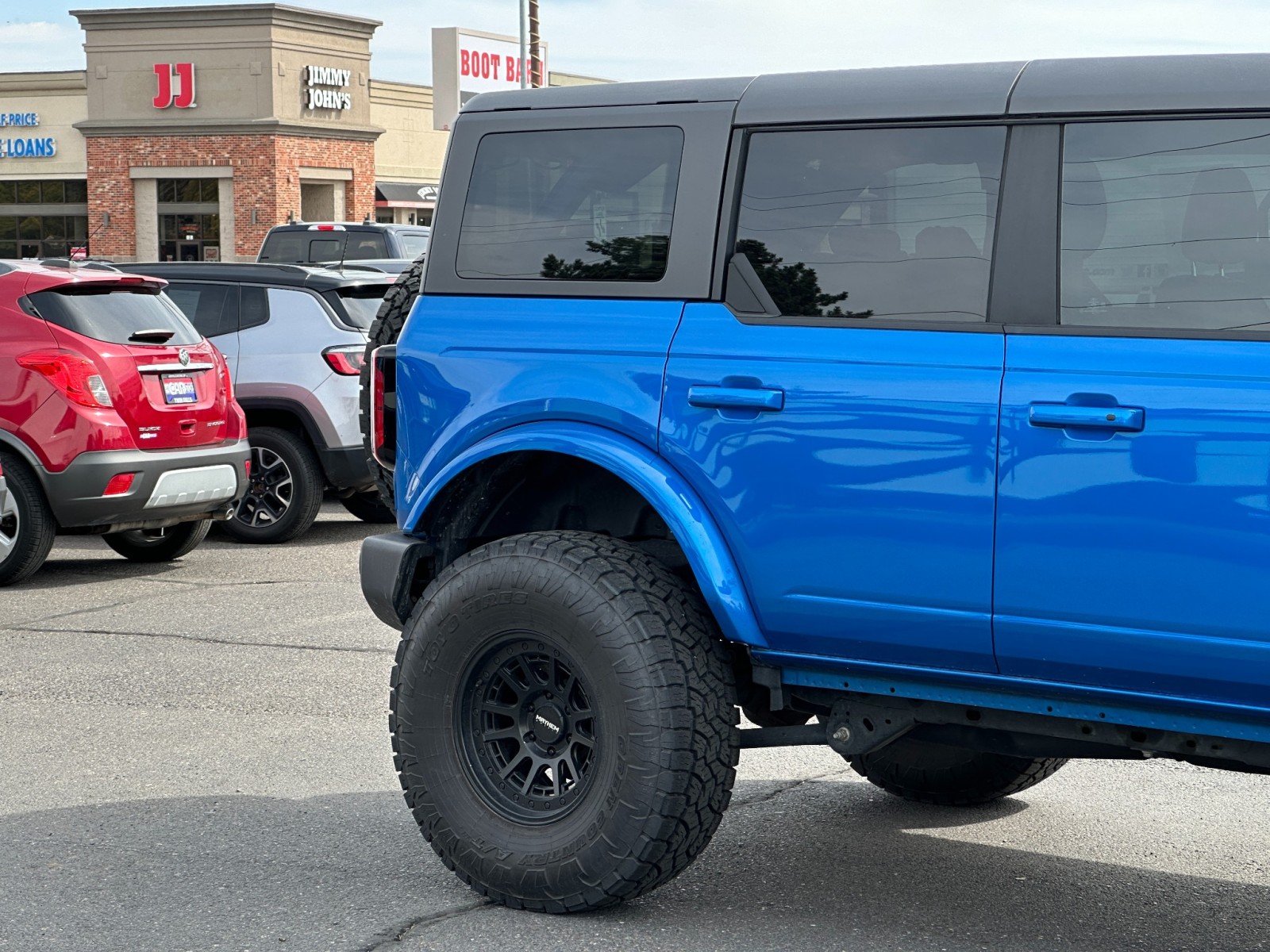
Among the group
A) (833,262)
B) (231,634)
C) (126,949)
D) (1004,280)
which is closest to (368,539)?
(126,949)

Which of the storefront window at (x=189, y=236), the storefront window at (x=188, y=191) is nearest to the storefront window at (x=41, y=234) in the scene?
the storefront window at (x=189, y=236)

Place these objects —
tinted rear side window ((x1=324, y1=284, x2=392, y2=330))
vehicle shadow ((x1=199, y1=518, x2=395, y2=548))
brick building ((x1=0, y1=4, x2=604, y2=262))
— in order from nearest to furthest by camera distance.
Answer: vehicle shadow ((x1=199, y1=518, x2=395, y2=548)), tinted rear side window ((x1=324, y1=284, x2=392, y2=330)), brick building ((x1=0, y1=4, x2=604, y2=262))

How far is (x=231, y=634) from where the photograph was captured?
8.14 metres

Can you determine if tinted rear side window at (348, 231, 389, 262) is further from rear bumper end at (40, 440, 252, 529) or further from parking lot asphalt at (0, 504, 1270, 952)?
parking lot asphalt at (0, 504, 1270, 952)

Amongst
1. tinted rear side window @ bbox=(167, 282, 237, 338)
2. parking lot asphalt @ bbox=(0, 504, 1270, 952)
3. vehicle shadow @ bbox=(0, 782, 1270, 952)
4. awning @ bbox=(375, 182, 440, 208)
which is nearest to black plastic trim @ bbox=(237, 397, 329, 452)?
tinted rear side window @ bbox=(167, 282, 237, 338)

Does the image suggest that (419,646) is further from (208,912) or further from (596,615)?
(208,912)

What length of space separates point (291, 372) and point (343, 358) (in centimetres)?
37

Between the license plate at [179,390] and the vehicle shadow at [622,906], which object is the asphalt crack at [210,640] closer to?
the license plate at [179,390]

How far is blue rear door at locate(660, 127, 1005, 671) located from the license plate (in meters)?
6.24

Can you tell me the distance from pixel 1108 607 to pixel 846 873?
1419 millimetres

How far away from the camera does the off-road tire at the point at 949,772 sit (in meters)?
5.14

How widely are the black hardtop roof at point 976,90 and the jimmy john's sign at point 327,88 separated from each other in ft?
145

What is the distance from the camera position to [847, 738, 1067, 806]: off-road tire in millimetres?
5137

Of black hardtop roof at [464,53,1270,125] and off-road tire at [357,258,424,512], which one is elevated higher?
black hardtop roof at [464,53,1270,125]
